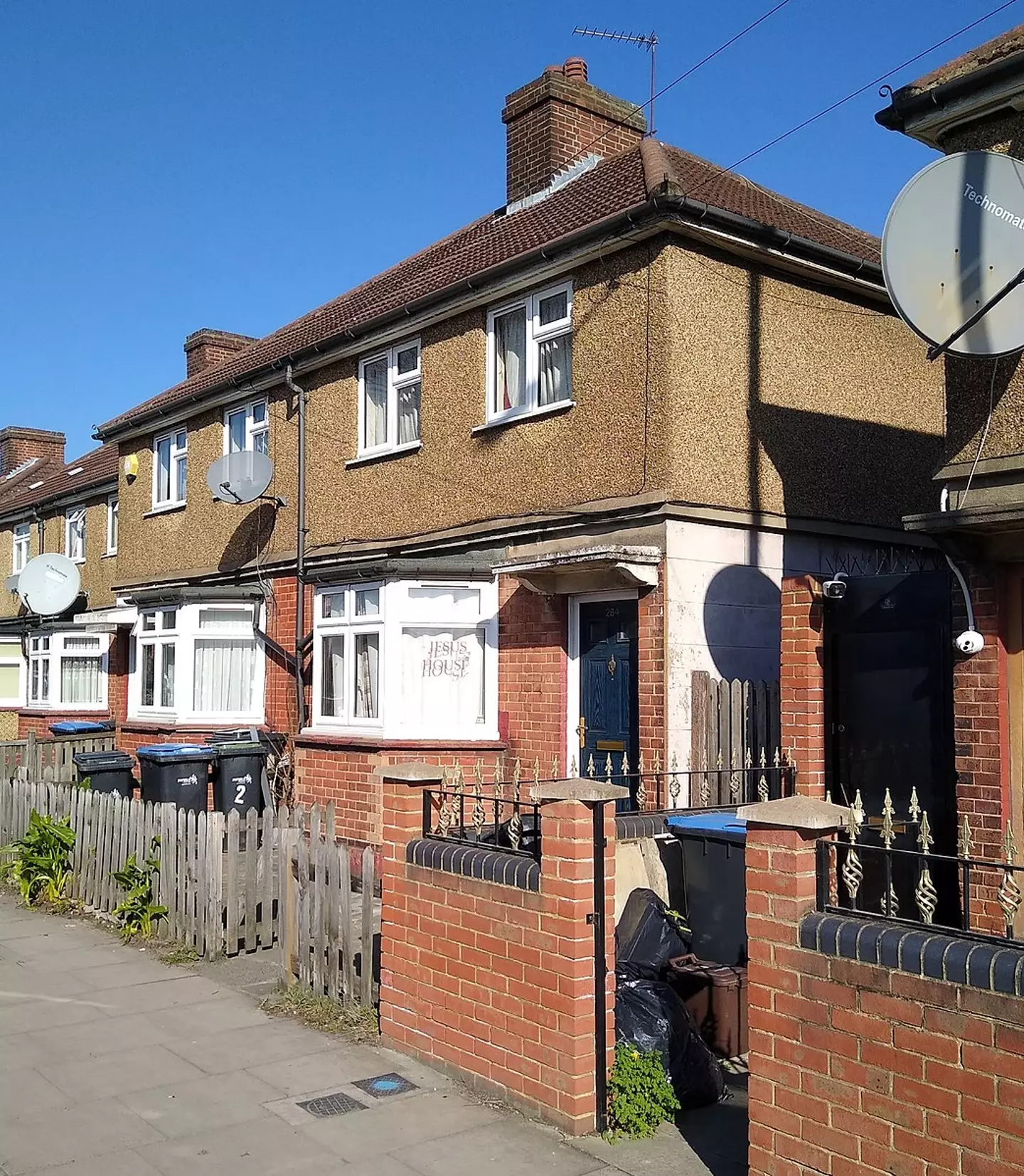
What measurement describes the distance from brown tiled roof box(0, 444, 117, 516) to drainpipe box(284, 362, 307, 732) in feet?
29.0

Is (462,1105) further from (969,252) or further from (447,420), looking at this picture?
(447,420)

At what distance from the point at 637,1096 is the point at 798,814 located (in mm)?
1672

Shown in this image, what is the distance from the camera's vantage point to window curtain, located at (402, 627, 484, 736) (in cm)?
1170

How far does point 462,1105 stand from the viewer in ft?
17.7

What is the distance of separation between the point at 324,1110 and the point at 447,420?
26.1ft

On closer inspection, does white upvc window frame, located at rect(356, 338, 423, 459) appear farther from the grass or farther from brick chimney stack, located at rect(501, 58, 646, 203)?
the grass

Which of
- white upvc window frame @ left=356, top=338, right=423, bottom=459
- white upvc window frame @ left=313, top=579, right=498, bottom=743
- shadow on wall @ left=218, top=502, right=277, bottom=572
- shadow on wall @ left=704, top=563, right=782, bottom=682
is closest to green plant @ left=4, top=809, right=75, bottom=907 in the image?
white upvc window frame @ left=313, top=579, right=498, bottom=743

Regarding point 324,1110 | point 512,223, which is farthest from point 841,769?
point 512,223

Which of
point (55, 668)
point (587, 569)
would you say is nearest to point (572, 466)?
point (587, 569)

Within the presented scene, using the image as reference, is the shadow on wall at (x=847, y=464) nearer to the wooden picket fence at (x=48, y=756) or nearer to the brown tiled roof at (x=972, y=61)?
the brown tiled roof at (x=972, y=61)

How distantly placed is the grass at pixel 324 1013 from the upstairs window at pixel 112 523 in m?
16.4

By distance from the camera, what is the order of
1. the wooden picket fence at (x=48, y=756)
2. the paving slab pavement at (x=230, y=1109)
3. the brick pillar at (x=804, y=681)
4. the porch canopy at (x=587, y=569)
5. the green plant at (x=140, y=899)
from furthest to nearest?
the wooden picket fence at (x=48, y=756) < the porch canopy at (x=587, y=569) < the green plant at (x=140, y=899) < the brick pillar at (x=804, y=681) < the paving slab pavement at (x=230, y=1109)

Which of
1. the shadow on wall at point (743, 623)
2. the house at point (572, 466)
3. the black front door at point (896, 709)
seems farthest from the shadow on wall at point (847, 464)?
the black front door at point (896, 709)

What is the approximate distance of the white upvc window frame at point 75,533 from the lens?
23703 mm
